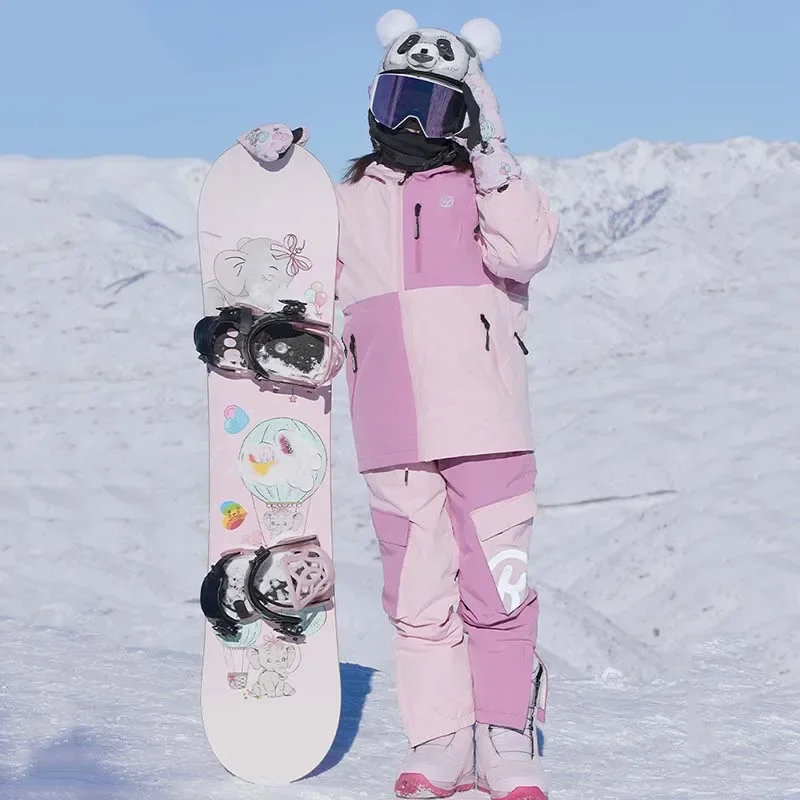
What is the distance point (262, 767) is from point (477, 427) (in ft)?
3.57

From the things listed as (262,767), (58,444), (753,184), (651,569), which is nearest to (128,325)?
(58,444)

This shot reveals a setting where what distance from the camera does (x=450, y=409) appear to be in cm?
255

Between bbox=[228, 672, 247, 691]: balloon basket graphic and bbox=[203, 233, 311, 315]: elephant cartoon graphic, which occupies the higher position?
bbox=[203, 233, 311, 315]: elephant cartoon graphic

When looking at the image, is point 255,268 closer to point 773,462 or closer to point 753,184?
point 773,462

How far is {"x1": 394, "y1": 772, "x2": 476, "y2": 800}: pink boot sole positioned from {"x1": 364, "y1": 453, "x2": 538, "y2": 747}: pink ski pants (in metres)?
0.10

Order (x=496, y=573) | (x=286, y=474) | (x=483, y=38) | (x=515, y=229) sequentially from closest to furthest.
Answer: (x=515, y=229) < (x=496, y=573) < (x=483, y=38) < (x=286, y=474)

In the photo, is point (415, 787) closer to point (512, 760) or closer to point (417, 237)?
point (512, 760)

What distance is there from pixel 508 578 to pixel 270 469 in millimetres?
779

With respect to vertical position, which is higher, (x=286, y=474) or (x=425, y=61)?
(x=425, y=61)

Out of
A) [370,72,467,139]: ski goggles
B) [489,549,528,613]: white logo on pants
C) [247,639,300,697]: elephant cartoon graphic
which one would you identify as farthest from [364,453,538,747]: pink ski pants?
[370,72,467,139]: ski goggles

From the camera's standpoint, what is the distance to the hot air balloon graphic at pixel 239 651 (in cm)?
294

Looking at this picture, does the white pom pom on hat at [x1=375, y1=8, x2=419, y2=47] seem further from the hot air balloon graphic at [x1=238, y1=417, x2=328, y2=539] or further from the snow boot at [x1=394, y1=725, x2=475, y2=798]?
the snow boot at [x1=394, y1=725, x2=475, y2=798]

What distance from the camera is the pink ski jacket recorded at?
2.54m

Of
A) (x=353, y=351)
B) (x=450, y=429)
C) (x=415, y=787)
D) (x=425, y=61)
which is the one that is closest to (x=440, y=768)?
(x=415, y=787)
